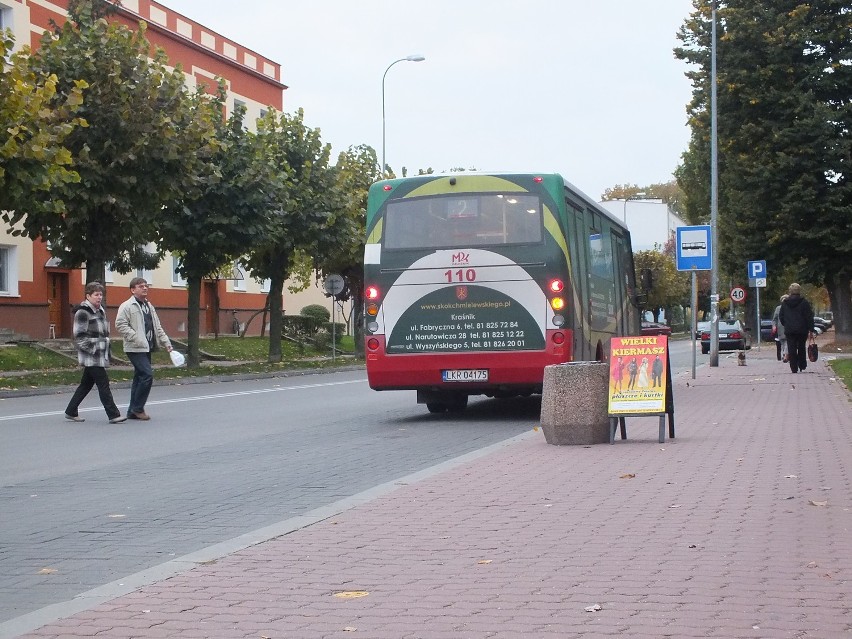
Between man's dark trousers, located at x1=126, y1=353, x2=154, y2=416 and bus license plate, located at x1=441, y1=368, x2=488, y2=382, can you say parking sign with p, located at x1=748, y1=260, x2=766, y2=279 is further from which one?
man's dark trousers, located at x1=126, y1=353, x2=154, y2=416

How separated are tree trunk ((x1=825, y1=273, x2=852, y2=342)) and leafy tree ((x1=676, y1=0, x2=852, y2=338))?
0.07 m

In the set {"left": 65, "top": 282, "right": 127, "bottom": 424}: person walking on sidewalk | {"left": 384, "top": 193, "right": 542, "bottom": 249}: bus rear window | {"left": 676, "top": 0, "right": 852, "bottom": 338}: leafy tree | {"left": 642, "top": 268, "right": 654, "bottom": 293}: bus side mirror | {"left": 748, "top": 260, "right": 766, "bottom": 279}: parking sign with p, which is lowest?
{"left": 65, "top": 282, "right": 127, "bottom": 424}: person walking on sidewalk

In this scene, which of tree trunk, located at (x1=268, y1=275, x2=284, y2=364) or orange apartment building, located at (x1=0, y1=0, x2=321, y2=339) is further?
tree trunk, located at (x1=268, y1=275, x2=284, y2=364)

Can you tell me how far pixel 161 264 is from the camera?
162ft

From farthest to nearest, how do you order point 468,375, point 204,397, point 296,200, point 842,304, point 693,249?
point 842,304 < point 296,200 < point 693,249 < point 204,397 < point 468,375

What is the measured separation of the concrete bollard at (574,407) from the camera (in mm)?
12688

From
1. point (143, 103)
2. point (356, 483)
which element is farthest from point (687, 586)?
point (143, 103)

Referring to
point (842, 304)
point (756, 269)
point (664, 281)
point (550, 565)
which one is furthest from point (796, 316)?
point (664, 281)

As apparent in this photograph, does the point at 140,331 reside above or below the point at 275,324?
below

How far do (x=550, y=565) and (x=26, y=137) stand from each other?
18.7m

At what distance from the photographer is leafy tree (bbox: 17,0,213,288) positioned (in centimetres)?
2806

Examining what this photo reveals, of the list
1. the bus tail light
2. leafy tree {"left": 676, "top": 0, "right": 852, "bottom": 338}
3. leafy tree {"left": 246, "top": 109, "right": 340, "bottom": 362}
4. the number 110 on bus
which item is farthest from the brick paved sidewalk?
leafy tree {"left": 676, "top": 0, "right": 852, "bottom": 338}

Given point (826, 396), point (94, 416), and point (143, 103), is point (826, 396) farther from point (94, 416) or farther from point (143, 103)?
point (143, 103)

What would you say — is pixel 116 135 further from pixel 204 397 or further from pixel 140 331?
pixel 140 331
